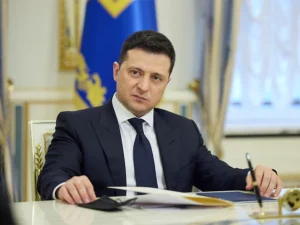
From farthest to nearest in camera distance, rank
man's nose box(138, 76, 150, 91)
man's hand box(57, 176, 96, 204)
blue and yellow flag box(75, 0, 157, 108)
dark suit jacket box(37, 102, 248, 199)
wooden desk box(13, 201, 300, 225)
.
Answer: blue and yellow flag box(75, 0, 157, 108) → man's nose box(138, 76, 150, 91) → dark suit jacket box(37, 102, 248, 199) → man's hand box(57, 176, 96, 204) → wooden desk box(13, 201, 300, 225)

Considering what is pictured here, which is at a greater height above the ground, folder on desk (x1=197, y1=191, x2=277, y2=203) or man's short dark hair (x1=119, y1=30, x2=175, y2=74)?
man's short dark hair (x1=119, y1=30, x2=175, y2=74)

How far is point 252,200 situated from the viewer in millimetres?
1932

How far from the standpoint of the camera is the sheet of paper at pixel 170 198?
5.47 feet

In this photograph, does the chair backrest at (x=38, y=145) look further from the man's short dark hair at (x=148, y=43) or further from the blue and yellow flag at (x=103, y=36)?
the blue and yellow flag at (x=103, y=36)

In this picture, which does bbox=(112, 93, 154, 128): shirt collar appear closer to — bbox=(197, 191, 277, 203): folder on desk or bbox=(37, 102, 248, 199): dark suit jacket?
bbox=(37, 102, 248, 199): dark suit jacket

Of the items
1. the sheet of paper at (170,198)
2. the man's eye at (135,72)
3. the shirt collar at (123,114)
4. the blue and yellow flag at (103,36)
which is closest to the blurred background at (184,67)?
the blue and yellow flag at (103,36)

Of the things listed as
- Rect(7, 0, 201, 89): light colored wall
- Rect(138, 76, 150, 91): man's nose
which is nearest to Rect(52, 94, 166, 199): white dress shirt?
Rect(138, 76, 150, 91): man's nose

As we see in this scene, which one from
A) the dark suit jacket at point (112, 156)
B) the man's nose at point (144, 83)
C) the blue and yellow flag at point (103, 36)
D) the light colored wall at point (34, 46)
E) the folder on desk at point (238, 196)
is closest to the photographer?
the folder on desk at point (238, 196)

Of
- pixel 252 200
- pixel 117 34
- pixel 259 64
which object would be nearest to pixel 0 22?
pixel 117 34

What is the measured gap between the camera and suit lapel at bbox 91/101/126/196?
2.20 meters

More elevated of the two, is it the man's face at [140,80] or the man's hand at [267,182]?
the man's face at [140,80]

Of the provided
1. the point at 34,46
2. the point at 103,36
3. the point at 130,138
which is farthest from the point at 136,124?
the point at 34,46

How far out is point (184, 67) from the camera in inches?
177

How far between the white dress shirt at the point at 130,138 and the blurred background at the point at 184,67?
1.41 meters
